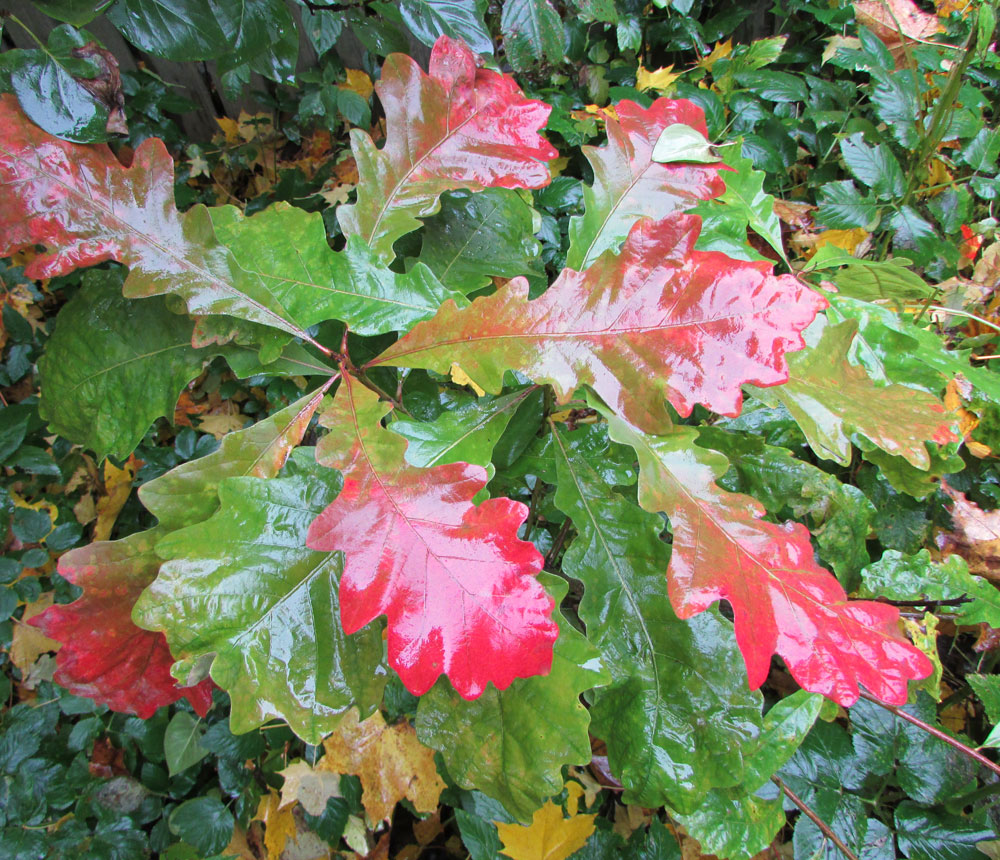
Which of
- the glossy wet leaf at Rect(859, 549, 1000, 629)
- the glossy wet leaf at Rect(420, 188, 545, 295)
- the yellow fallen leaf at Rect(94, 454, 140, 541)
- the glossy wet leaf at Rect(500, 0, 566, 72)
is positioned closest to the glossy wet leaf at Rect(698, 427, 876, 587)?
the glossy wet leaf at Rect(859, 549, 1000, 629)

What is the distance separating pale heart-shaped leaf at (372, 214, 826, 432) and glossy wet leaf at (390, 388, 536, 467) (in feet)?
0.30

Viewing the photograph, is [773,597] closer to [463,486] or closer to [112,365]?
[463,486]

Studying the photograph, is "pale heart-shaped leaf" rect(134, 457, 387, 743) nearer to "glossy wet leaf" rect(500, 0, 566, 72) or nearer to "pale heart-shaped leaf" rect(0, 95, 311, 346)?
"pale heart-shaped leaf" rect(0, 95, 311, 346)

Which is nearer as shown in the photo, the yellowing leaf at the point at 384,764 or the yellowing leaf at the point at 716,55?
the yellowing leaf at the point at 384,764

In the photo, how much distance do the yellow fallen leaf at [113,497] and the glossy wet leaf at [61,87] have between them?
1043 millimetres

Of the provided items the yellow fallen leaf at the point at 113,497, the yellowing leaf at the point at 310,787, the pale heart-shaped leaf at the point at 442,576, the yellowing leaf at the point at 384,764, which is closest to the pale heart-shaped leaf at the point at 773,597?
the pale heart-shaped leaf at the point at 442,576

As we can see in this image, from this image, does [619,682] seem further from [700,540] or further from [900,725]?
[900,725]

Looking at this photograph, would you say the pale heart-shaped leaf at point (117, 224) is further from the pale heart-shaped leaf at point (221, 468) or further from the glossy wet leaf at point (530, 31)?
the glossy wet leaf at point (530, 31)

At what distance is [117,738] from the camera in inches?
53.1

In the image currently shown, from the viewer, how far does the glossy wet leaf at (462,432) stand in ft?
2.22

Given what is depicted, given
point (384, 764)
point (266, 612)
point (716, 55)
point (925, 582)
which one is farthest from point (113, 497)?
point (716, 55)

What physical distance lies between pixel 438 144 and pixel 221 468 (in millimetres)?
470

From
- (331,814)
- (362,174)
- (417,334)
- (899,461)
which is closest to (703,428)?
(899,461)

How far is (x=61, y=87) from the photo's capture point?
63 cm
